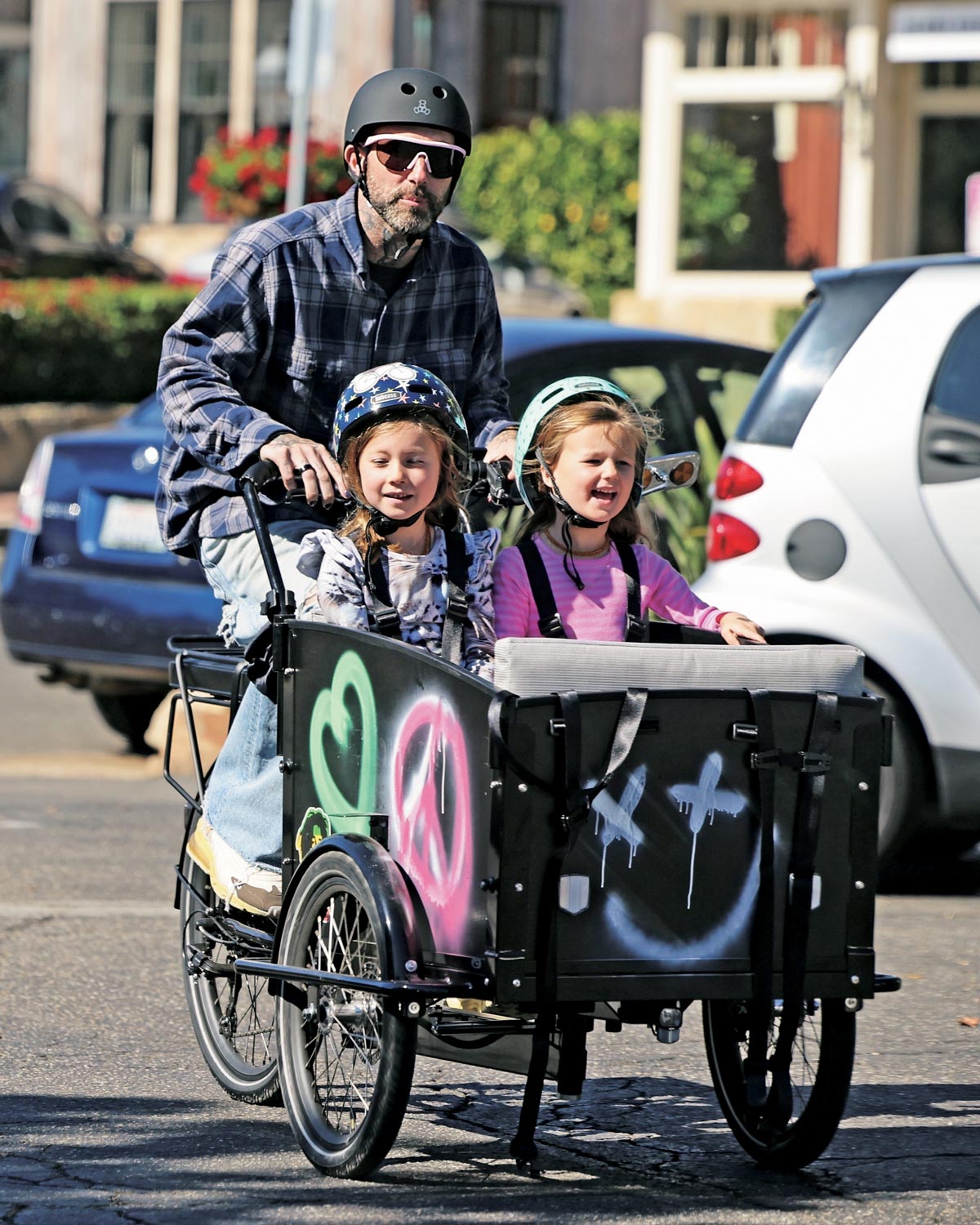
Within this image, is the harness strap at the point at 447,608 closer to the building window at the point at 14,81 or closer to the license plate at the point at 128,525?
the license plate at the point at 128,525

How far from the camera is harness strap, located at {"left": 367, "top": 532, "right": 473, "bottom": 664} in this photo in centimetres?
432

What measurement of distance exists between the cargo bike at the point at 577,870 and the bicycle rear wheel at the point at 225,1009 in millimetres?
467

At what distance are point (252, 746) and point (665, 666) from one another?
1.08 meters

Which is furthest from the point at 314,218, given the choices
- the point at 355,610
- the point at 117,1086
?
the point at 117,1086

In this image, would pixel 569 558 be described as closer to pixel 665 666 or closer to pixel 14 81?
pixel 665 666

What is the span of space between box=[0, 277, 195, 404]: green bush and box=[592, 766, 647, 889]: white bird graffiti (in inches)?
641

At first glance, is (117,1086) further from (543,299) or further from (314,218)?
(543,299)

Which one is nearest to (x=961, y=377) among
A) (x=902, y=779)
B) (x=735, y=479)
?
(x=735, y=479)

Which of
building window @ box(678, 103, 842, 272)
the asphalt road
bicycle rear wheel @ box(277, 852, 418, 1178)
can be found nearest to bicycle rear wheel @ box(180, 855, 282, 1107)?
the asphalt road

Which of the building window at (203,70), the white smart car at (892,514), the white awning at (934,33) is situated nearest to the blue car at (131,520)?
the white smart car at (892,514)

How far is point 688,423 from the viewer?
28.8 feet

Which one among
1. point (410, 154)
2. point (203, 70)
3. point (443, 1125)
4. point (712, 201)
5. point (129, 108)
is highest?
point (203, 70)

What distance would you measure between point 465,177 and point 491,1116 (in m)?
27.2

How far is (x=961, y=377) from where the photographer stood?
6969mm
